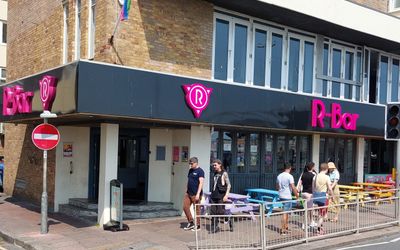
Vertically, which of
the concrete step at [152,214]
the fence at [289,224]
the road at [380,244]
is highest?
the fence at [289,224]

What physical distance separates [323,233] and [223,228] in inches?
108

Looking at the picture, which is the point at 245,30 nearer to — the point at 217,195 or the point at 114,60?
the point at 114,60

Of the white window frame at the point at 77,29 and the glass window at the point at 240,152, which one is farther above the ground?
the white window frame at the point at 77,29

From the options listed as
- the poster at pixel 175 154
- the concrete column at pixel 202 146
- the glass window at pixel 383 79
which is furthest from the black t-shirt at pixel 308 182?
the glass window at pixel 383 79

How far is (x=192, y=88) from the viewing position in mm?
11828

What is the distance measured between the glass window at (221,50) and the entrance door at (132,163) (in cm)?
305

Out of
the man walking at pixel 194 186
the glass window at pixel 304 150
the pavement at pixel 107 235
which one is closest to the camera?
the pavement at pixel 107 235

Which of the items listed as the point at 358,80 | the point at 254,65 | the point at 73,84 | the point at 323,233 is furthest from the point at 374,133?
the point at 73,84

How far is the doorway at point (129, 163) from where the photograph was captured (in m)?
14.5

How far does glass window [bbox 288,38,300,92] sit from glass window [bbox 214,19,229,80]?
279 centimetres

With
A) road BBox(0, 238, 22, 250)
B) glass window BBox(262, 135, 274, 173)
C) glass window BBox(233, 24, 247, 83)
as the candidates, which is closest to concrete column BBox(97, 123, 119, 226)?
road BBox(0, 238, 22, 250)

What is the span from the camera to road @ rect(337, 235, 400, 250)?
10148mm

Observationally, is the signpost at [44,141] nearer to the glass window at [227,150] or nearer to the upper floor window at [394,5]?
the glass window at [227,150]

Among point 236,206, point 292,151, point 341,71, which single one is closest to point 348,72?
point 341,71
